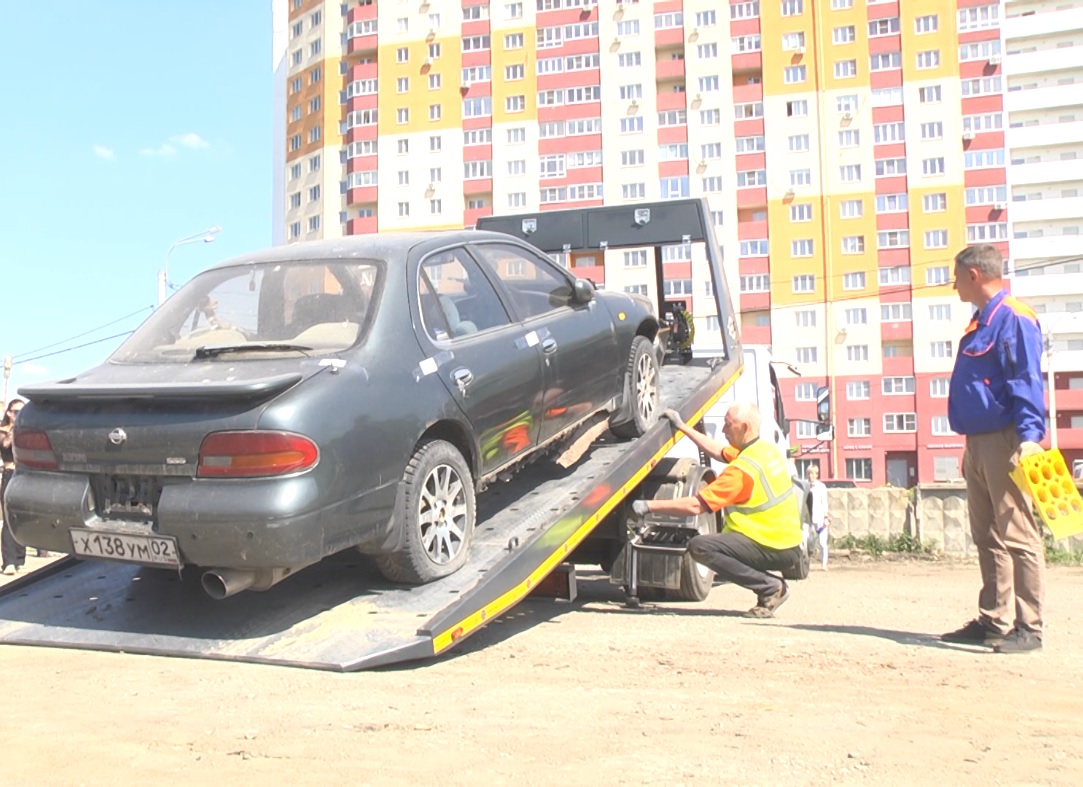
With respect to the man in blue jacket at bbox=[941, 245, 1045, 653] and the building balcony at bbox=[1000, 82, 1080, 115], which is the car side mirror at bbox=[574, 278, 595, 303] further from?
the building balcony at bbox=[1000, 82, 1080, 115]

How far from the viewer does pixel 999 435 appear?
17.5 feet

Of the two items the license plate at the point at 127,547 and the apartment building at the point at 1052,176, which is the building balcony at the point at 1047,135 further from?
the license plate at the point at 127,547

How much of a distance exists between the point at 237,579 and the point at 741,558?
3347 mm

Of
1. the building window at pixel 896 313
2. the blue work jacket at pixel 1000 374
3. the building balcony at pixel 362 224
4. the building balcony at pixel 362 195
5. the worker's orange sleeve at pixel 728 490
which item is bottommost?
the worker's orange sleeve at pixel 728 490

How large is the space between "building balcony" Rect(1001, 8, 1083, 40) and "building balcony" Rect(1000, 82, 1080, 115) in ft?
11.8

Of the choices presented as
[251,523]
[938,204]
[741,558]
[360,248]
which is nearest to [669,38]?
[938,204]

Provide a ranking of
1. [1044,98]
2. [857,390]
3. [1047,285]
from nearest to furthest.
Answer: [857,390] < [1047,285] < [1044,98]

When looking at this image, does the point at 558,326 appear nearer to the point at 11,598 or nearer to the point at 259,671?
the point at 259,671

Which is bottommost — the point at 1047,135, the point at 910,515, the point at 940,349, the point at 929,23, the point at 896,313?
the point at 910,515

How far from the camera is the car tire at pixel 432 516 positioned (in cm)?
479

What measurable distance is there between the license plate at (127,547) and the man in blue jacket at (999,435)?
3.84m

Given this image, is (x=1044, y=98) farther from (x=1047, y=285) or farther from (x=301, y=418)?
(x=301, y=418)

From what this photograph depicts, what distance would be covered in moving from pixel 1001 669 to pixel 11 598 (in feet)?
16.0

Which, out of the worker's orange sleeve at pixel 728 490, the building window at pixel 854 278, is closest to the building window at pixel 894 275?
the building window at pixel 854 278
